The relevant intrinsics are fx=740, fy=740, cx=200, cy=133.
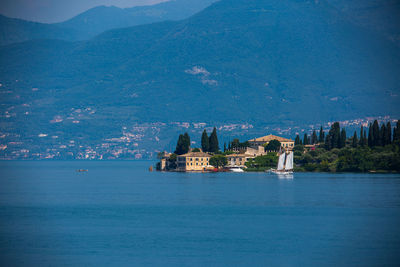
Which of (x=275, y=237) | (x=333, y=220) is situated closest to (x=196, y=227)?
(x=275, y=237)

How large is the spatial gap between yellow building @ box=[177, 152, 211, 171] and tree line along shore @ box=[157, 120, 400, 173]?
55 cm

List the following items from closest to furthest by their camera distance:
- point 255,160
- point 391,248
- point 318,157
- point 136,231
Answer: point 391,248 < point 136,231 < point 318,157 < point 255,160

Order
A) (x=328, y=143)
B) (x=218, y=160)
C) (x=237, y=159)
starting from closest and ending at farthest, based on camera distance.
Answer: (x=328, y=143), (x=218, y=160), (x=237, y=159)

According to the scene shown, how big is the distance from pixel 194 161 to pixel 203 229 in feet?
385

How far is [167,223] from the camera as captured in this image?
66.1 metres

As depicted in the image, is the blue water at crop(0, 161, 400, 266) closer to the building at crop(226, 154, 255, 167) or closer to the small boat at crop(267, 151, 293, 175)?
the small boat at crop(267, 151, 293, 175)

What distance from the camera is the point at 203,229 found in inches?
2448

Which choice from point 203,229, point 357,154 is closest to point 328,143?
point 357,154

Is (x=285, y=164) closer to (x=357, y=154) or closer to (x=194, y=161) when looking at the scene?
(x=357, y=154)

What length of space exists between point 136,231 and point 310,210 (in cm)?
2253

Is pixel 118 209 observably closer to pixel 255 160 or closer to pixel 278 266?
pixel 278 266

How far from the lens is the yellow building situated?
179 metres

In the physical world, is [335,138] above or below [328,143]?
above

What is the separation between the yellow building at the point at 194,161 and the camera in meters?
179
